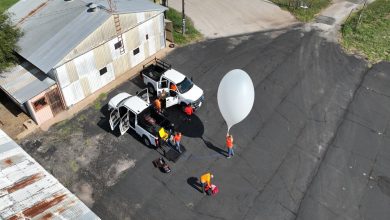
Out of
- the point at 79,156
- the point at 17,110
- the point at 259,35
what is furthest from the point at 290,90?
the point at 17,110

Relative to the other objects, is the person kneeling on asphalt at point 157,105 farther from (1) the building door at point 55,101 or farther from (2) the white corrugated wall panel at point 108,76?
(1) the building door at point 55,101

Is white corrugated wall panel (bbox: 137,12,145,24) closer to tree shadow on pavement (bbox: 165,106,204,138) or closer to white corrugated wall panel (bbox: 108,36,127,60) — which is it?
white corrugated wall panel (bbox: 108,36,127,60)

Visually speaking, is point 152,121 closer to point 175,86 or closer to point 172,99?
point 172,99

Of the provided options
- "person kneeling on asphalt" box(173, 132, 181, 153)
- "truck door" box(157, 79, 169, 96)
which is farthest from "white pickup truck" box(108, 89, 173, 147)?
"truck door" box(157, 79, 169, 96)

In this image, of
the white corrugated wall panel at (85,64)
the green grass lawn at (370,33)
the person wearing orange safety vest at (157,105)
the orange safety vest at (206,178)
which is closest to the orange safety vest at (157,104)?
the person wearing orange safety vest at (157,105)

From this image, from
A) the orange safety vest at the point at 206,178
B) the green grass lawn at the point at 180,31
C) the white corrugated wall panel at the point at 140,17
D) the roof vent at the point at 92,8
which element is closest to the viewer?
the orange safety vest at the point at 206,178

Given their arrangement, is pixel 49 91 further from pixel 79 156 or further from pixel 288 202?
pixel 288 202

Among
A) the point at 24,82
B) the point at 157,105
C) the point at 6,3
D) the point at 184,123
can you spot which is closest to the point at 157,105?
the point at 157,105
